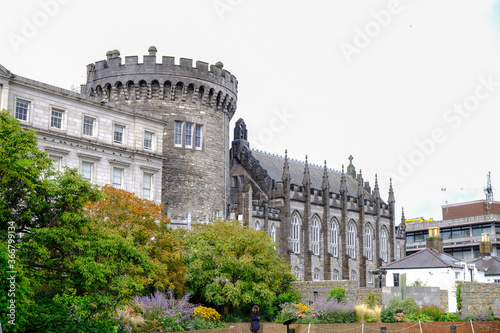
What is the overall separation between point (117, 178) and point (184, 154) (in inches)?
309

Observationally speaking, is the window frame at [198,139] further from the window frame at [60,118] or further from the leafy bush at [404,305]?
the leafy bush at [404,305]

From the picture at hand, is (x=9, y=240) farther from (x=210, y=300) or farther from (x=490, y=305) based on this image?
(x=490, y=305)

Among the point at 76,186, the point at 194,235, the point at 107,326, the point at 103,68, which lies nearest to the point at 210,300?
the point at 194,235

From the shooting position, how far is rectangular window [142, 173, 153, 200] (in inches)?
1779

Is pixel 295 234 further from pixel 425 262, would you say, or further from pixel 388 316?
pixel 388 316

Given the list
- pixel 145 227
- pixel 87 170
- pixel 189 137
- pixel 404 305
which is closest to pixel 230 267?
pixel 145 227

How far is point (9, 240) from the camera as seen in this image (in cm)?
2166

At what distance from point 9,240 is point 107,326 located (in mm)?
5443

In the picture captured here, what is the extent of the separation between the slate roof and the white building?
26115mm

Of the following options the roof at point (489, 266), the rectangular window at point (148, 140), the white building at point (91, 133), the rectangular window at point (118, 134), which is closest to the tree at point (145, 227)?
the white building at point (91, 133)

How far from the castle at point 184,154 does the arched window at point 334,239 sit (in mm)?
122

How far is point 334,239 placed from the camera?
72000 millimetres

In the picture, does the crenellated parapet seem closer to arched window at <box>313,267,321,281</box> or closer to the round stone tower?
the round stone tower

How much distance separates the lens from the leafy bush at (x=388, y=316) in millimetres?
35188
